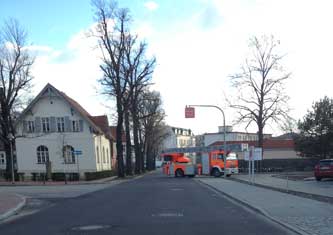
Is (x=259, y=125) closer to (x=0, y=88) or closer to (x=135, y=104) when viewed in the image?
(x=135, y=104)

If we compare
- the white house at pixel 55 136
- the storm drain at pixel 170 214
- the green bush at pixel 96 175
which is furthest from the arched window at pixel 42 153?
the storm drain at pixel 170 214

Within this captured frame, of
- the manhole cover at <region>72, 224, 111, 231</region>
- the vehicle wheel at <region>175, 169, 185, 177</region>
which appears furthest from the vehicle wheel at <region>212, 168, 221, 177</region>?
the manhole cover at <region>72, 224, 111, 231</region>

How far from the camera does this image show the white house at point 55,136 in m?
60.4

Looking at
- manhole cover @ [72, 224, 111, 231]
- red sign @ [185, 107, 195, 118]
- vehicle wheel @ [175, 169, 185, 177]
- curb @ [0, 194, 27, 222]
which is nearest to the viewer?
manhole cover @ [72, 224, 111, 231]

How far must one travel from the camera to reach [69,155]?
61156 millimetres

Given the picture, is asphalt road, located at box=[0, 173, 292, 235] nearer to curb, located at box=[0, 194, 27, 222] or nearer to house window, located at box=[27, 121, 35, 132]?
curb, located at box=[0, 194, 27, 222]

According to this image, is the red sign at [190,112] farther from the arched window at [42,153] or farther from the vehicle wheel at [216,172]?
the arched window at [42,153]

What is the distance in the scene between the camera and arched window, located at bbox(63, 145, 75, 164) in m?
60.5

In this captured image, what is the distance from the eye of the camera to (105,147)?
71.6 meters

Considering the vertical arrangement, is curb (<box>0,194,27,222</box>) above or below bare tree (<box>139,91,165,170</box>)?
below

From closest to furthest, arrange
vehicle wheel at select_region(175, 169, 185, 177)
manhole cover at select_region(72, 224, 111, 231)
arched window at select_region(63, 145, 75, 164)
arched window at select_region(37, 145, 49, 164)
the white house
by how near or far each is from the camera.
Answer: manhole cover at select_region(72, 224, 111, 231) < vehicle wheel at select_region(175, 169, 185, 177) < the white house < arched window at select_region(63, 145, 75, 164) < arched window at select_region(37, 145, 49, 164)

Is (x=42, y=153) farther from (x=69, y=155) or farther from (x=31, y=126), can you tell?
(x=31, y=126)

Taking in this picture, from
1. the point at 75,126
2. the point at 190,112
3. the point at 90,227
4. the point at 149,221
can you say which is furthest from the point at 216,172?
the point at 90,227

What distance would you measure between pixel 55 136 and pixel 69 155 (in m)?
2.79
